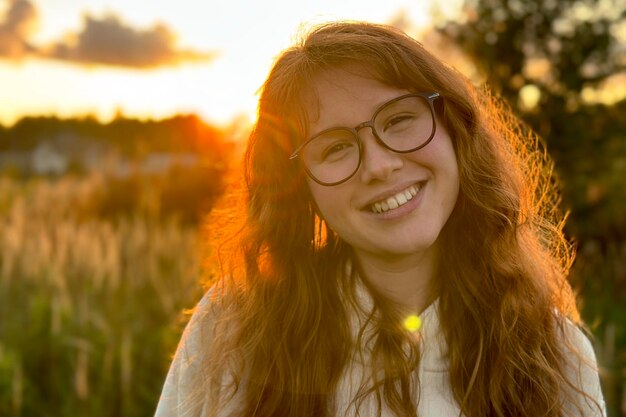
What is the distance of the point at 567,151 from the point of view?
6.42 metres

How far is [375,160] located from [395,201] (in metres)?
0.13

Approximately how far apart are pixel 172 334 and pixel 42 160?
18.9m

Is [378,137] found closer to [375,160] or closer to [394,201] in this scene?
[375,160]

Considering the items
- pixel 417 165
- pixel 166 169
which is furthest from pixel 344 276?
pixel 166 169

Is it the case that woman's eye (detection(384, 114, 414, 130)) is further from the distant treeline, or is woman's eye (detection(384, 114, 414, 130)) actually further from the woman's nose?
the distant treeline

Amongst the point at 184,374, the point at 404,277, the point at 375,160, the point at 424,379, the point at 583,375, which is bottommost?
the point at 583,375

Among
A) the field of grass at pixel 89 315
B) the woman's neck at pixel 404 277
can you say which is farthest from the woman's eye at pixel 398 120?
the field of grass at pixel 89 315

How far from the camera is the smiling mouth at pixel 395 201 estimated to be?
6.65ft

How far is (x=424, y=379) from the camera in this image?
2160 millimetres

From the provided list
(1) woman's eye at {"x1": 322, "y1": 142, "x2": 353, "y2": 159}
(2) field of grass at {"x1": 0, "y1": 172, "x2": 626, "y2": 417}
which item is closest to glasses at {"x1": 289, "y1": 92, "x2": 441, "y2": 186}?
(1) woman's eye at {"x1": 322, "y1": 142, "x2": 353, "y2": 159}

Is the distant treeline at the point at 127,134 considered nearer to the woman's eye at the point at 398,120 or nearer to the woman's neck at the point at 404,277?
the woman's neck at the point at 404,277

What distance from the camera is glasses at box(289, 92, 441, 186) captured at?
2.02m

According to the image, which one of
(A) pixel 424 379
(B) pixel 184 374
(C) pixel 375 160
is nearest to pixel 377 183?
(C) pixel 375 160

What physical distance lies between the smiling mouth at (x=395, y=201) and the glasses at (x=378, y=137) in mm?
118
